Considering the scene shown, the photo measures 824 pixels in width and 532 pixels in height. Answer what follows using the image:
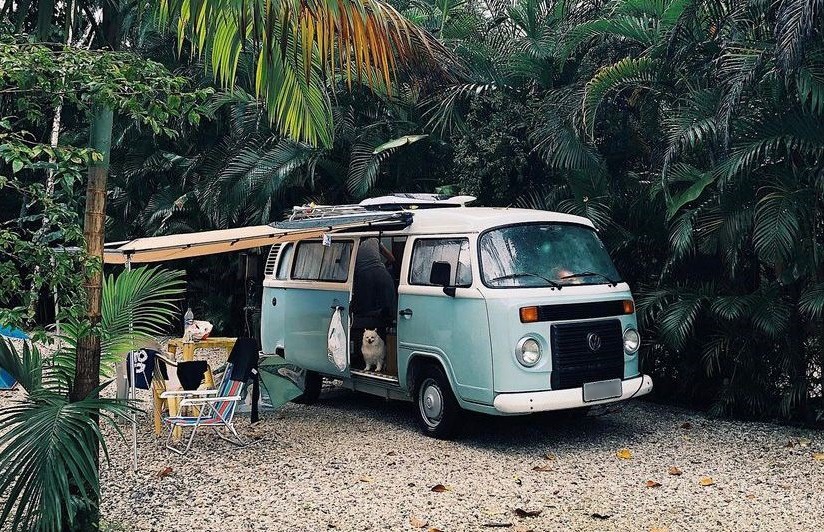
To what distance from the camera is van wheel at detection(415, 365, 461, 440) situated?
834cm

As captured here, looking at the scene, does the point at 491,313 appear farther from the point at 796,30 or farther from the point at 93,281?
the point at 93,281

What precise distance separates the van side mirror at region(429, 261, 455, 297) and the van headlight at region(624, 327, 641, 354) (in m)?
1.74

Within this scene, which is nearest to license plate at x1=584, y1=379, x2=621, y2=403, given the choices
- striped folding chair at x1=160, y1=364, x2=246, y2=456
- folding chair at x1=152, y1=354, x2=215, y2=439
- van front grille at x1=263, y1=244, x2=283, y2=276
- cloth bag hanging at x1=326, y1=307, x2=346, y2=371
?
cloth bag hanging at x1=326, y1=307, x2=346, y2=371

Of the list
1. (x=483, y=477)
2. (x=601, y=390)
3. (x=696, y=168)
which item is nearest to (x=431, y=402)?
(x=483, y=477)

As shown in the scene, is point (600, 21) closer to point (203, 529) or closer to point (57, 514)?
point (203, 529)

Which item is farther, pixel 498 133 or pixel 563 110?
pixel 498 133

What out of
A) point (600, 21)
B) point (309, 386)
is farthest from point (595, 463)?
point (600, 21)

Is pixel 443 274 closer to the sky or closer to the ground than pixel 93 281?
closer to the sky

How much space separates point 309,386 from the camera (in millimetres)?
10695

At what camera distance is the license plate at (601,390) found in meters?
7.89

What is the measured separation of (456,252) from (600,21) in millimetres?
3775

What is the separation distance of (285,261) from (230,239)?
104 inches

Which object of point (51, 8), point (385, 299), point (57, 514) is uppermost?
point (51, 8)

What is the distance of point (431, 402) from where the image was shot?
28.1 feet
